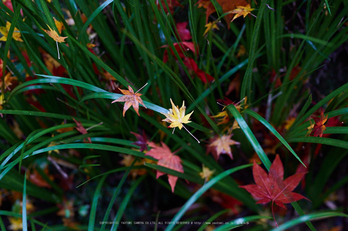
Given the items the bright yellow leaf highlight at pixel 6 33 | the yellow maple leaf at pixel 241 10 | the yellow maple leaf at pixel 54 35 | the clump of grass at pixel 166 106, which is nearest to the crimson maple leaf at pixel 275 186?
the clump of grass at pixel 166 106

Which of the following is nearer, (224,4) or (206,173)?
(224,4)

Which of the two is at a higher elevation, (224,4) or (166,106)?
(224,4)

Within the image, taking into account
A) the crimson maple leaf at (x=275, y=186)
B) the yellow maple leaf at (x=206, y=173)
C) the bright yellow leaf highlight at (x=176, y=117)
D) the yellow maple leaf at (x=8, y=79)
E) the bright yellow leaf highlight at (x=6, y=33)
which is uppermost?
the bright yellow leaf highlight at (x=6, y=33)

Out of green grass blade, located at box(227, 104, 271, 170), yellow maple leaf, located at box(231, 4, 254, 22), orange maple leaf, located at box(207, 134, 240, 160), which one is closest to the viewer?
green grass blade, located at box(227, 104, 271, 170)

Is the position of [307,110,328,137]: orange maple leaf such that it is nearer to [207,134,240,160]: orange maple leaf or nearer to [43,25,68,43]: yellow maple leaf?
[207,134,240,160]: orange maple leaf

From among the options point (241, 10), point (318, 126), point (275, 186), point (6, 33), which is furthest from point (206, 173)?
point (6, 33)

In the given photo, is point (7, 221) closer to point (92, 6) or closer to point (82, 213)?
point (82, 213)

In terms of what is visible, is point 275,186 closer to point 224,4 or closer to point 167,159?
point 167,159

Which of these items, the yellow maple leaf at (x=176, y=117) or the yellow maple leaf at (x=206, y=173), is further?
the yellow maple leaf at (x=206, y=173)

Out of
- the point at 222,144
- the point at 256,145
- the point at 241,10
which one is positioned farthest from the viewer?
the point at 222,144

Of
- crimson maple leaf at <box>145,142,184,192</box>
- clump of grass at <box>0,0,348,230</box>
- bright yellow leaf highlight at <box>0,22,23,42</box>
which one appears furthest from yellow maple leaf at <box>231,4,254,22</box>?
bright yellow leaf highlight at <box>0,22,23,42</box>

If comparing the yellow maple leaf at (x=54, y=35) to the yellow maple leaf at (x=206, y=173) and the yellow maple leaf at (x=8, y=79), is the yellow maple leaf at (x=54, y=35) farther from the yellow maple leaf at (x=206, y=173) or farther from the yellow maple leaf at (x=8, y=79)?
the yellow maple leaf at (x=206, y=173)
